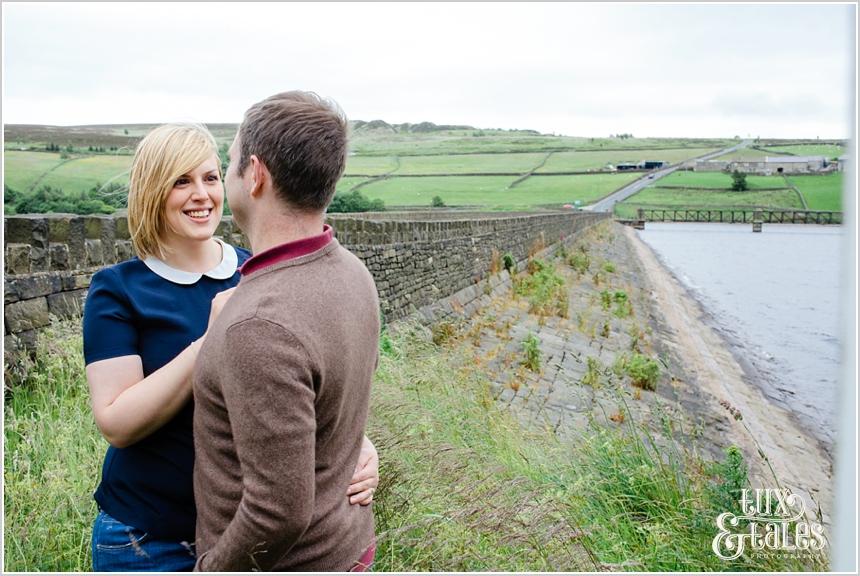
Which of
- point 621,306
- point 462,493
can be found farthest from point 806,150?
point 462,493

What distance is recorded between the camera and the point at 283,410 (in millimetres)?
1585

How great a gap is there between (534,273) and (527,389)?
10508mm

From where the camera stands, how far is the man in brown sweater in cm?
159

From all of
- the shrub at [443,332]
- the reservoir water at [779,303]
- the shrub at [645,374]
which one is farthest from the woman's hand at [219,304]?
the shrub at [645,374]

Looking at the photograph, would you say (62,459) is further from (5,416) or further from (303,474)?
(303,474)

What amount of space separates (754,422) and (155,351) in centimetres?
1324

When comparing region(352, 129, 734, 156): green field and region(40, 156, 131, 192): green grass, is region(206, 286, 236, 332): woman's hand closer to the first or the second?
region(40, 156, 131, 192): green grass

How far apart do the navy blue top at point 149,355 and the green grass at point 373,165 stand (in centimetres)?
4187

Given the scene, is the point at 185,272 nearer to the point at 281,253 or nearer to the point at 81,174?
the point at 281,253

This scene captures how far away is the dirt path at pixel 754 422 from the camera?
32.1 ft

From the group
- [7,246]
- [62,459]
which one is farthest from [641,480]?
[7,246]

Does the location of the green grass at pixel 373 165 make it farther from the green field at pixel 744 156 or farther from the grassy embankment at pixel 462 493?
the green field at pixel 744 156

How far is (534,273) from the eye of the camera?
67.9 feet

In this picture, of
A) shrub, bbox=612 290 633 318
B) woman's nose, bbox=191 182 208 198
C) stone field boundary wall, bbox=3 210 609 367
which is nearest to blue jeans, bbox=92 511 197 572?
woman's nose, bbox=191 182 208 198
